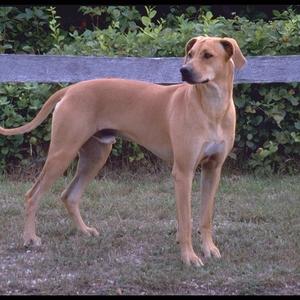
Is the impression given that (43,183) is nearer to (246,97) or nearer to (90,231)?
(90,231)

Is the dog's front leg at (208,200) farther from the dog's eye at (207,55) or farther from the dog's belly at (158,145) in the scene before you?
the dog's eye at (207,55)

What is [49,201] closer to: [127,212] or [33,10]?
[127,212]

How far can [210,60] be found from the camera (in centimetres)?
614

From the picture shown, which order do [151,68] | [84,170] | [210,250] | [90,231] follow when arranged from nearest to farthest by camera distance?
[210,250], [90,231], [84,170], [151,68]

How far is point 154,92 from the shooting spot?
6.84 metres

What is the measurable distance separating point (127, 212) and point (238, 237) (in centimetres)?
128

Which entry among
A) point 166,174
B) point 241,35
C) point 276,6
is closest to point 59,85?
point 166,174

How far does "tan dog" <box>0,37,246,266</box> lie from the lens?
6227 millimetres

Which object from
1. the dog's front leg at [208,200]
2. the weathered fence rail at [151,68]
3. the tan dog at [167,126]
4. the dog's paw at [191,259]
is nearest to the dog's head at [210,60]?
the tan dog at [167,126]

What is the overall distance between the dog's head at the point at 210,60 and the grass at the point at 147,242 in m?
1.45

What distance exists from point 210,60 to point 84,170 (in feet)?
5.98

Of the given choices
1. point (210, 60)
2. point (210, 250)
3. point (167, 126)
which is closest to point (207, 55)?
point (210, 60)

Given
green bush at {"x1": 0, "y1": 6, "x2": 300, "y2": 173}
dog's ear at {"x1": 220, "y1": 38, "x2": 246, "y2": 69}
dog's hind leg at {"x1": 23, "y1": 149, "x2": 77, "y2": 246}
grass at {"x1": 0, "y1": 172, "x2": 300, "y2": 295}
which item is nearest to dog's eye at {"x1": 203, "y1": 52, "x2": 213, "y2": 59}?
dog's ear at {"x1": 220, "y1": 38, "x2": 246, "y2": 69}

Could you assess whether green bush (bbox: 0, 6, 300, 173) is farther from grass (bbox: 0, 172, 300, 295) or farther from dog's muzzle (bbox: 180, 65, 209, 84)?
dog's muzzle (bbox: 180, 65, 209, 84)
